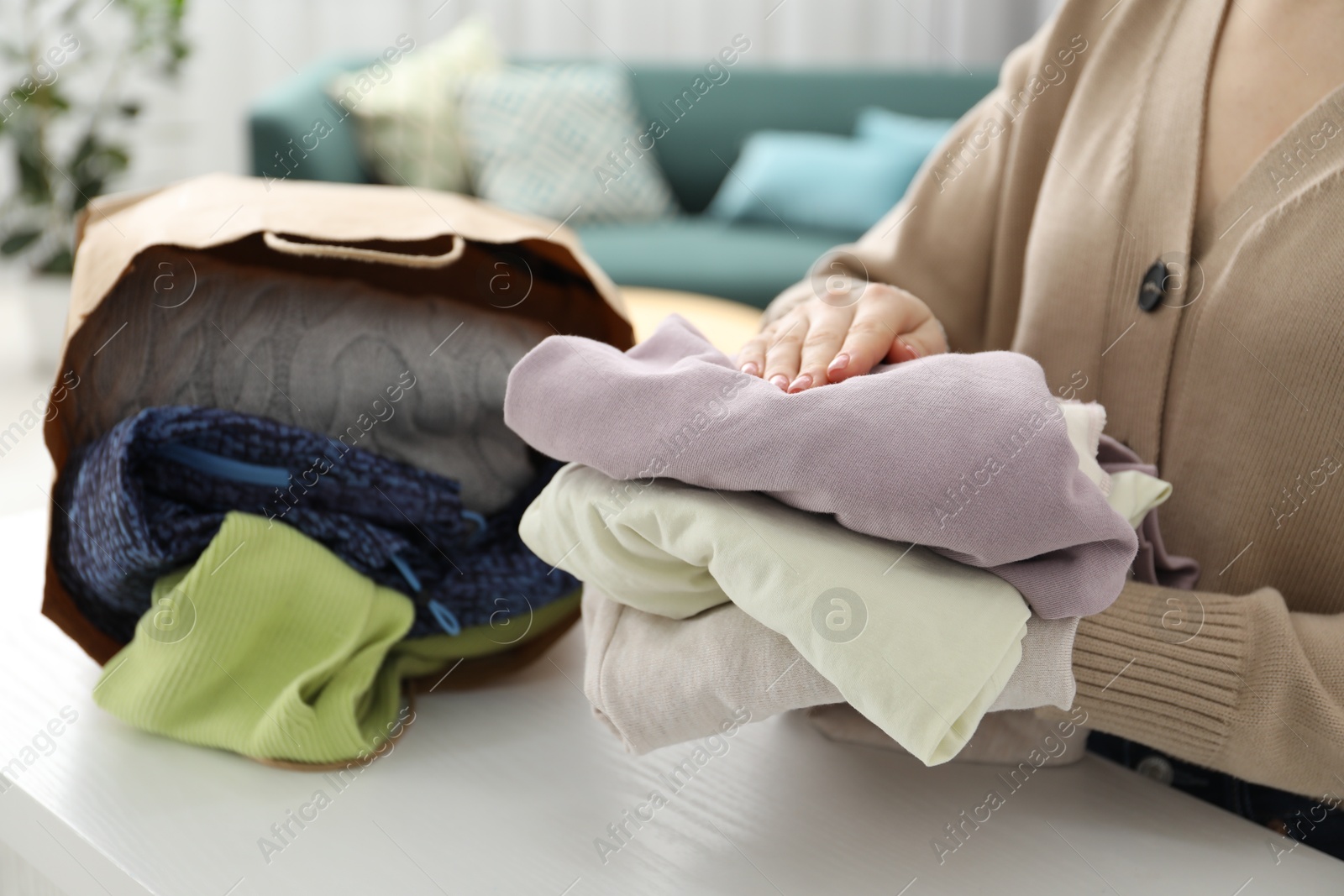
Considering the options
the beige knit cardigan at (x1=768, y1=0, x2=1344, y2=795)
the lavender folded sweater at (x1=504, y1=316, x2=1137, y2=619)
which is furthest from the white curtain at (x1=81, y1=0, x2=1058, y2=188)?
the lavender folded sweater at (x1=504, y1=316, x2=1137, y2=619)

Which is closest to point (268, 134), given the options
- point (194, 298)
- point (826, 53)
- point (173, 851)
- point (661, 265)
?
point (661, 265)

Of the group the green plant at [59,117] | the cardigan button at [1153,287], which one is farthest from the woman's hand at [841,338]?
the green plant at [59,117]

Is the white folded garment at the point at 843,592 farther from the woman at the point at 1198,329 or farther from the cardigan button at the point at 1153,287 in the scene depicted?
the cardigan button at the point at 1153,287

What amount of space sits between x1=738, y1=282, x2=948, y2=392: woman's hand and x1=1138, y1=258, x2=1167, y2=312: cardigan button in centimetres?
11

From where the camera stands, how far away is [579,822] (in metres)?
0.53

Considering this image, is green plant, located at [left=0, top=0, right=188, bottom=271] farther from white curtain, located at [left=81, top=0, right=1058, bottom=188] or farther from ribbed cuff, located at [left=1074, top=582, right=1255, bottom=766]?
ribbed cuff, located at [left=1074, top=582, right=1255, bottom=766]

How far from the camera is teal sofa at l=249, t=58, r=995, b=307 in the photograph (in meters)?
2.21

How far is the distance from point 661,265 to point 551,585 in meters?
1.76

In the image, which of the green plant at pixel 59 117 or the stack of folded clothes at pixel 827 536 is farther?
the green plant at pixel 59 117

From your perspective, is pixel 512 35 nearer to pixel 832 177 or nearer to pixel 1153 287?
pixel 832 177

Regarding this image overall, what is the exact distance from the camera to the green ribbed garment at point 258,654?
1.82 feet

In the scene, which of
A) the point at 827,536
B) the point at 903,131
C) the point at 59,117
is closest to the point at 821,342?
the point at 827,536

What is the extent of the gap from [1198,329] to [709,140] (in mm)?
2393

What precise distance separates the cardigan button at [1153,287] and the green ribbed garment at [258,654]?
456 mm
